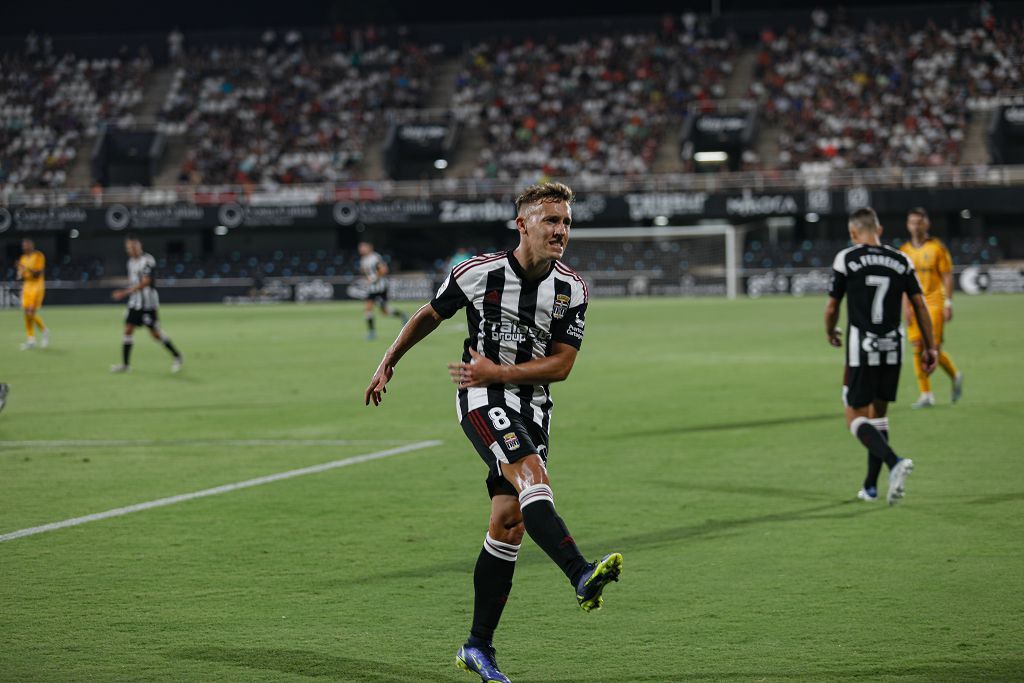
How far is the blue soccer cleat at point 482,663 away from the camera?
4734mm

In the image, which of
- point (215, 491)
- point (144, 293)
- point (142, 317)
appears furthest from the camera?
point (142, 317)

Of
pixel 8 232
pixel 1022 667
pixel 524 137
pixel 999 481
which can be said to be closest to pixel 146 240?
pixel 8 232

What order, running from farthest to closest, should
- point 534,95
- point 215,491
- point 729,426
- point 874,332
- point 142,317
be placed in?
point 534,95, point 142,317, point 729,426, point 215,491, point 874,332

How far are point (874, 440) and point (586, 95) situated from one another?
1943 inches

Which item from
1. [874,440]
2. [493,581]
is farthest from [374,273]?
[493,581]

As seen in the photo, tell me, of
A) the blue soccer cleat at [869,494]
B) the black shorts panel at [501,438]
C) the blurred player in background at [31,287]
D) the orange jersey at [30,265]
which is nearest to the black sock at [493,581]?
the black shorts panel at [501,438]

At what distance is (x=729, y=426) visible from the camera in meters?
12.8

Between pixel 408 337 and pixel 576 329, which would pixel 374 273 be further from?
pixel 576 329

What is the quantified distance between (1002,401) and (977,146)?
40458 mm

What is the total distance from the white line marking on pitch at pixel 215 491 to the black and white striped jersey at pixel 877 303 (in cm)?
445

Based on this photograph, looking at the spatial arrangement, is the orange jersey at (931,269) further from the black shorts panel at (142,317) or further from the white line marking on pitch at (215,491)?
the black shorts panel at (142,317)

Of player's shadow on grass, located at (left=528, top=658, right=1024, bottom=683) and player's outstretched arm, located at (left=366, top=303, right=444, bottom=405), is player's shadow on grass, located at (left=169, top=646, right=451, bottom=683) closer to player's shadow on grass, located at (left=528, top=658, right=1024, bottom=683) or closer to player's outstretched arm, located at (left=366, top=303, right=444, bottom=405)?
player's shadow on grass, located at (left=528, top=658, right=1024, bottom=683)

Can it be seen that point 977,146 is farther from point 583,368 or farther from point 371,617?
point 371,617

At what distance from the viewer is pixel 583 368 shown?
19.7 m
